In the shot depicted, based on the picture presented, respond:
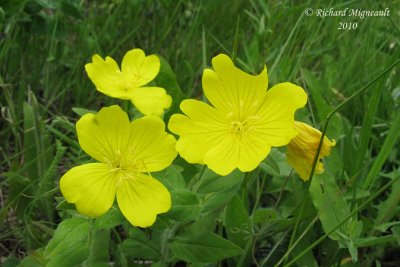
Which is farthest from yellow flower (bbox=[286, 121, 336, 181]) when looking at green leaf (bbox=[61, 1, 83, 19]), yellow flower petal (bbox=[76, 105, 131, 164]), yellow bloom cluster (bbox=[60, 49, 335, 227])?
green leaf (bbox=[61, 1, 83, 19])

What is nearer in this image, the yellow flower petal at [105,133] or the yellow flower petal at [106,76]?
the yellow flower petal at [105,133]

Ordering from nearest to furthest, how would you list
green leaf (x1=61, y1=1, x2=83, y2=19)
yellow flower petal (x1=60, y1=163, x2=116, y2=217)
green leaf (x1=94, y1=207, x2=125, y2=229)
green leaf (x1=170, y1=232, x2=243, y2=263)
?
yellow flower petal (x1=60, y1=163, x2=116, y2=217) → green leaf (x1=94, y1=207, x2=125, y2=229) → green leaf (x1=170, y1=232, x2=243, y2=263) → green leaf (x1=61, y1=1, x2=83, y2=19)

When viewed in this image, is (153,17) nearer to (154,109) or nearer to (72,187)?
(154,109)

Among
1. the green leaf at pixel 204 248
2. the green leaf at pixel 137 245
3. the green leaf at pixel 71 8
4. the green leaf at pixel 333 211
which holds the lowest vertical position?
the green leaf at pixel 137 245

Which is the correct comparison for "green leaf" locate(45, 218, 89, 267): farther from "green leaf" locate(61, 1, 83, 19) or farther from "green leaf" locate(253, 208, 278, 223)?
"green leaf" locate(61, 1, 83, 19)

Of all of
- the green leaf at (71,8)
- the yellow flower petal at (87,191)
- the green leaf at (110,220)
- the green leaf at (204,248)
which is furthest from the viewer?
the green leaf at (71,8)

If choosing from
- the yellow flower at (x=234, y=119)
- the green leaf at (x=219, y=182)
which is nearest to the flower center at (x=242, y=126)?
the yellow flower at (x=234, y=119)

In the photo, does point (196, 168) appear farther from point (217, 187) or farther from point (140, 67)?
point (140, 67)

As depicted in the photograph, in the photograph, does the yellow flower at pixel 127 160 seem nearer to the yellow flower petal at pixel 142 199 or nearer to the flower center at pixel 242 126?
the yellow flower petal at pixel 142 199
